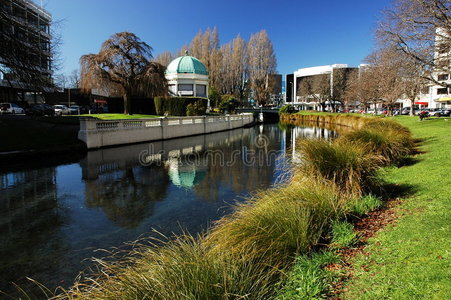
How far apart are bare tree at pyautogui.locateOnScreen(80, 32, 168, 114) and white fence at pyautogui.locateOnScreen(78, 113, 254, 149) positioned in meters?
6.50

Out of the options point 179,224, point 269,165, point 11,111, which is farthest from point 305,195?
point 11,111

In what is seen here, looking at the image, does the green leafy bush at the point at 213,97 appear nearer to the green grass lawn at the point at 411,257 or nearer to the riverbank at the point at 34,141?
the riverbank at the point at 34,141

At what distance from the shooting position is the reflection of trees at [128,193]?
7.67 m

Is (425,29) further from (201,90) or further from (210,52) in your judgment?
(210,52)

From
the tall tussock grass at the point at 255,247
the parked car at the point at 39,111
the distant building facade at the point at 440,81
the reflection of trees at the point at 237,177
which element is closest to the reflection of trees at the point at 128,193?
the reflection of trees at the point at 237,177

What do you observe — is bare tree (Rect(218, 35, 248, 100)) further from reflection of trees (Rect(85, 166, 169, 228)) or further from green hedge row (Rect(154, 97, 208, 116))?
reflection of trees (Rect(85, 166, 169, 228))

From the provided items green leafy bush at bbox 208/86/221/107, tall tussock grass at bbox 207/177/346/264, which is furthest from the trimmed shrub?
green leafy bush at bbox 208/86/221/107

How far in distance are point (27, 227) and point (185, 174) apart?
644 cm

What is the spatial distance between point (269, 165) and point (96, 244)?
9560 mm

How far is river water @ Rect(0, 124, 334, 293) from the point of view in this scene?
17.9ft

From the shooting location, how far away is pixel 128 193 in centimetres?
970

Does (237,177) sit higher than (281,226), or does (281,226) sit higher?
(281,226)

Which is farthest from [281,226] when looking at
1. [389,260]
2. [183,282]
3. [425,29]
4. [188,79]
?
[188,79]

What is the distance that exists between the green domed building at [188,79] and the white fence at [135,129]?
2333cm
